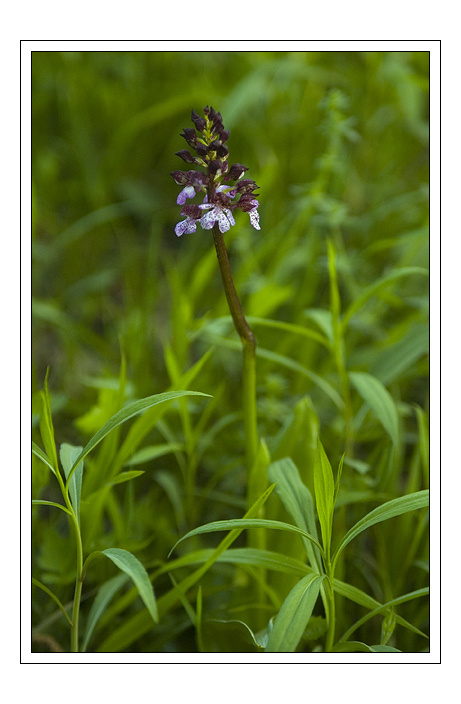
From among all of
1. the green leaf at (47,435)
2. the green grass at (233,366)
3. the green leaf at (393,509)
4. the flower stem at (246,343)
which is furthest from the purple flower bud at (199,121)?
the green leaf at (393,509)

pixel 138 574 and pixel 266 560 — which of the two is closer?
pixel 138 574

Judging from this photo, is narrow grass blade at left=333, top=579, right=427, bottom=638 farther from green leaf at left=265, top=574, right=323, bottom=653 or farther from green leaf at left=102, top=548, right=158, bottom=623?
green leaf at left=102, top=548, right=158, bottom=623

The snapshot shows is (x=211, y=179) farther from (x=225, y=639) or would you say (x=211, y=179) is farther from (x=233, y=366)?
(x=233, y=366)

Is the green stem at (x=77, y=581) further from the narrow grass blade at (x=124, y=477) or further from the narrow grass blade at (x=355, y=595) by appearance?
the narrow grass blade at (x=355, y=595)

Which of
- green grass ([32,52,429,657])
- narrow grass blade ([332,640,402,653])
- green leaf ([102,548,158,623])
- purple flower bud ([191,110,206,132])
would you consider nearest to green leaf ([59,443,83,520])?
green grass ([32,52,429,657])

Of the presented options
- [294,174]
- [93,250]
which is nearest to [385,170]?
[294,174]

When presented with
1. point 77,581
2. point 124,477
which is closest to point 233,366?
point 124,477

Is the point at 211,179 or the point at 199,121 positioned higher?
the point at 199,121

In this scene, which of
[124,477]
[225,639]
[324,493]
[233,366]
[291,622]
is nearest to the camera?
[291,622]
